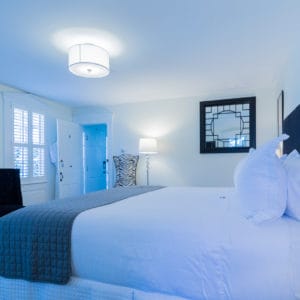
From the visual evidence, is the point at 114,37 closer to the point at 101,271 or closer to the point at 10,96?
the point at 101,271

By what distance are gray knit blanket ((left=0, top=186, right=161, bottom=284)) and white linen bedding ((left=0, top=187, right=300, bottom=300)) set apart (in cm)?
5

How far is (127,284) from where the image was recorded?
1.36m

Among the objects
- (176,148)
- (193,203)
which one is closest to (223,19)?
(193,203)

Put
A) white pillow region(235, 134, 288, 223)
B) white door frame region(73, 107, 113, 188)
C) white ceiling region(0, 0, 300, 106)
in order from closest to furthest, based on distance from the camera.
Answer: white pillow region(235, 134, 288, 223) → white ceiling region(0, 0, 300, 106) → white door frame region(73, 107, 113, 188)

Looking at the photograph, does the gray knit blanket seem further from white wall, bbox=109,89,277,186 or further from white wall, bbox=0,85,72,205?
white wall, bbox=109,89,277,186

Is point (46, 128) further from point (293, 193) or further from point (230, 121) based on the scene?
point (293, 193)

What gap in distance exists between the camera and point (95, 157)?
6.44 m

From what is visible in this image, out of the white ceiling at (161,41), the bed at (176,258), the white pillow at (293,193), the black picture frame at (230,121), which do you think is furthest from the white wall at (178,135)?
the white pillow at (293,193)

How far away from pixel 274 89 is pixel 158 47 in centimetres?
245

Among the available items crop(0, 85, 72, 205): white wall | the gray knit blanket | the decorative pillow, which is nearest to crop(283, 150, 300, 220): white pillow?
the gray knit blanket

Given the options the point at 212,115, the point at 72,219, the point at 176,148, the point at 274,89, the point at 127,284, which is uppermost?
the point at 274,89

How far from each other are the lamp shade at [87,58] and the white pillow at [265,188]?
1835 mm

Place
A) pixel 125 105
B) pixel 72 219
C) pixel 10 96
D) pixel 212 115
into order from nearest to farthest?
1. pixel 72 219
2. pixel 10 96
3. pixel 212 115
4. pixel 125 105

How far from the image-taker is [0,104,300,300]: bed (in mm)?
1150
